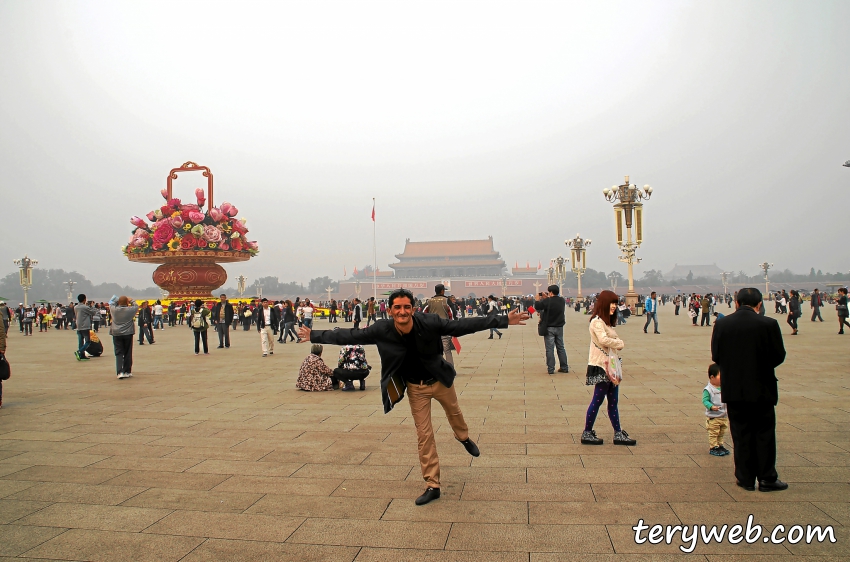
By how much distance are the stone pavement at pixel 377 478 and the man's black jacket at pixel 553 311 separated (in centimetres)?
143

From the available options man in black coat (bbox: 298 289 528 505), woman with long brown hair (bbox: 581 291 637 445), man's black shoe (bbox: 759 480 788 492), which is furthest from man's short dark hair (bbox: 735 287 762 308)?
man in black coat (bbox: 298 289 528 505)

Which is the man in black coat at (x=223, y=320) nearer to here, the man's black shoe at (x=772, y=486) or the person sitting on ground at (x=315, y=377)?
the person sitting on ground at (x=315, y=377)

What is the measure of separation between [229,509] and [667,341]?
12615 millimetres

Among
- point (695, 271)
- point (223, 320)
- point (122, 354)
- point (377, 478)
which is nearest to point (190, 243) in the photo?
point (223, 320)

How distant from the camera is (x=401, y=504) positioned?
3486mm

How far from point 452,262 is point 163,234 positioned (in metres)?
56.6

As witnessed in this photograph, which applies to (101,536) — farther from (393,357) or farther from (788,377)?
(788,377)

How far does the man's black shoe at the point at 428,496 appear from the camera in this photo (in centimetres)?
345

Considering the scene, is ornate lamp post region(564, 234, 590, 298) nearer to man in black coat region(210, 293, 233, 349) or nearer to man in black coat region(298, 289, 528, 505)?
man in black coat region(210, 293, 233, 349)

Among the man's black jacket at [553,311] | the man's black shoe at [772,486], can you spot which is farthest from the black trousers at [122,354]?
the man's black shoe at [772,486]

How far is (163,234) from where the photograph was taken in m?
31.2

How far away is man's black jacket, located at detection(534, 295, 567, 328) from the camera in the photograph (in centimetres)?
904

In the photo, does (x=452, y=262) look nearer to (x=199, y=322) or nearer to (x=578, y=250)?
(x=578, y=250)

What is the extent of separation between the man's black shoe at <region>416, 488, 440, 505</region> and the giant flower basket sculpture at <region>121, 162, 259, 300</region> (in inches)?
1190
